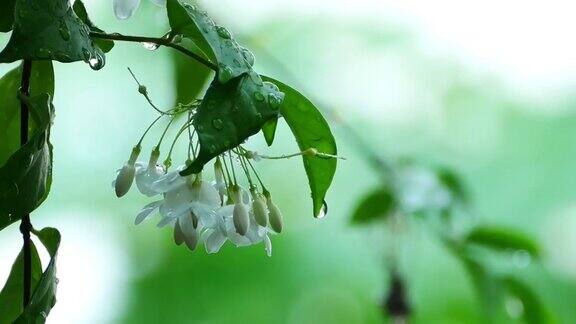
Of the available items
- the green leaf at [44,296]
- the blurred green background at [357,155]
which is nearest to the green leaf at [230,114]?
the green leaf at [44,296]

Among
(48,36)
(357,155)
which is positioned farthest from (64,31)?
(357,155)

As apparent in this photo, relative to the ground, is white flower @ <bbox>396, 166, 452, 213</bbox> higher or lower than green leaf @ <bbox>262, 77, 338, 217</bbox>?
lower

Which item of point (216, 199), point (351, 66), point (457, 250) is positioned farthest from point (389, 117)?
point (216, 199)

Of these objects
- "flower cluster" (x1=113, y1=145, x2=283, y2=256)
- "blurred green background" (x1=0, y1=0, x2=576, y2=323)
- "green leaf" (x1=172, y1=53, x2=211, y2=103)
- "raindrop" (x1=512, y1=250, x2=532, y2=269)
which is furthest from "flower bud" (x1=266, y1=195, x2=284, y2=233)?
"blurred green background" (x1=0, y1=0, x2=576, y2=323)

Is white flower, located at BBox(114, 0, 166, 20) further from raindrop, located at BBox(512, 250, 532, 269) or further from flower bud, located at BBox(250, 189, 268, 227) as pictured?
raindrop, located at BBox(512, 250, 532, 269)

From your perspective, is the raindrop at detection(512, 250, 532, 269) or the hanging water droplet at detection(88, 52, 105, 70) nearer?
the hanging water droplet at detection(88, 52, 105, 70)

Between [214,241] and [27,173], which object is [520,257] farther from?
[27,173]

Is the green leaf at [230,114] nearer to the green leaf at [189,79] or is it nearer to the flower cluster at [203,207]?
the flower cluster at [203,207]
